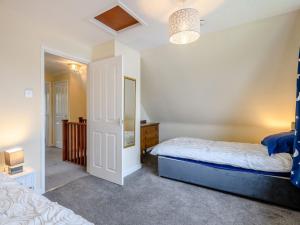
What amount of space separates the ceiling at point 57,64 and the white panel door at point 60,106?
349 mm

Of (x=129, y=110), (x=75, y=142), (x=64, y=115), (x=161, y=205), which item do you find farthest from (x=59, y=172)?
(x=64, y=115)

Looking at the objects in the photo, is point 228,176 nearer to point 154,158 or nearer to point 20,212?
point 154,158

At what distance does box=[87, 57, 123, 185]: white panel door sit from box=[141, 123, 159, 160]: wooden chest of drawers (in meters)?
1.12

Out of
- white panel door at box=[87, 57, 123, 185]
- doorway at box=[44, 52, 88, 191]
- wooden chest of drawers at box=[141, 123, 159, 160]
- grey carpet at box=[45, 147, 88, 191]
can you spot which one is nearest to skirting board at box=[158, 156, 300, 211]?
white panel door at box=[87, 57, 123, 185]

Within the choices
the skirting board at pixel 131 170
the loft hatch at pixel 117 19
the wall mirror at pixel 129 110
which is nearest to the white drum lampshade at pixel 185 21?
the loft hatch at pixel 117 19

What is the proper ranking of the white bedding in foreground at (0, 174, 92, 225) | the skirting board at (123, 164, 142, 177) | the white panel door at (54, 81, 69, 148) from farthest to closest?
the white panel door at (54, 81, 69, 148), the skirting board at (123, 164, 142, 177), the white bedding in foreground at (0, 174, 92, 225)

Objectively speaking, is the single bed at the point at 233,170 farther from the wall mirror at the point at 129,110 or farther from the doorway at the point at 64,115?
the doorway at the point at 64,115

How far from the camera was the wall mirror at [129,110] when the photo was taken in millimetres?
3166

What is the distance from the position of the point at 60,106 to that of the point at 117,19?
400cm

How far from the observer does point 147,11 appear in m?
2.04

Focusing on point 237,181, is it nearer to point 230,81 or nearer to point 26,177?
point 230,81

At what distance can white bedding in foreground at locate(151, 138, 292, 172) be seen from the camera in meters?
2.15

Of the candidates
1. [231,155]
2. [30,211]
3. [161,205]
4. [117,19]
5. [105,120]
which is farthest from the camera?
[105,120]

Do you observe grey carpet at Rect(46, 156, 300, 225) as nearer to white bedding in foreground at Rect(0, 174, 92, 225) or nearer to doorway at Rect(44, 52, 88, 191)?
doorway at Rect(44, 52, 88, 191)
